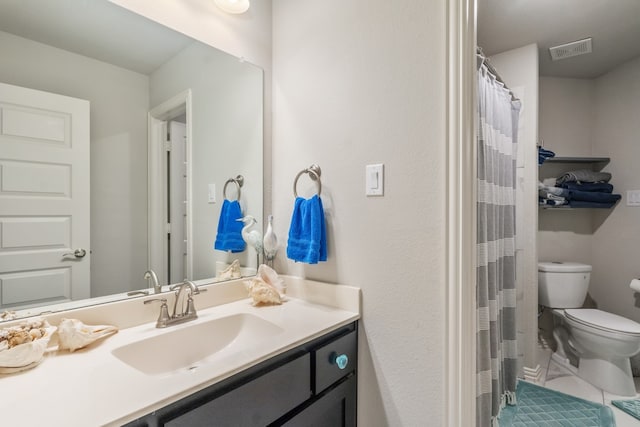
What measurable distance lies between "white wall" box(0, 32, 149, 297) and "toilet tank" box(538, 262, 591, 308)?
266 centimetres

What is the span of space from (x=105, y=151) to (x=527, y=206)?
2.41m

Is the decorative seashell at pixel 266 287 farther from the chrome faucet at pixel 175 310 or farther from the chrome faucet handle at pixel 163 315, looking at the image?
→ the chrome faucet handle at pixel 163 315

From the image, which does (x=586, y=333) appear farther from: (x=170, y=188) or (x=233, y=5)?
(x=233, y=5)

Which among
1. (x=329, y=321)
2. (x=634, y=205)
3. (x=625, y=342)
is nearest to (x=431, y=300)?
(x=329, y=321)

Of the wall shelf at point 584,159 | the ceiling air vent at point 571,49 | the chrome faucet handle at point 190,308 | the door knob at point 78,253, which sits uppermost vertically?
the ceiling air vent at point 571,49

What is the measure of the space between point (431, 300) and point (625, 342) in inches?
69.6

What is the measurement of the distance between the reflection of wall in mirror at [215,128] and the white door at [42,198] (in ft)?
1.04

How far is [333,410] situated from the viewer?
1037 mm

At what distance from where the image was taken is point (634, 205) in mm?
2305

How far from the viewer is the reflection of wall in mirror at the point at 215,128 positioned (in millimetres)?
1226

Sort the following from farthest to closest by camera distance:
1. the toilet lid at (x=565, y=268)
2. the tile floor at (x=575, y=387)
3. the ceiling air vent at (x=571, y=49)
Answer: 1. the toilet lid at (x=565, y=268)
2. the ceiling air vent at (x=571, y=49)
3. the tile floor at (x=575, y=387)

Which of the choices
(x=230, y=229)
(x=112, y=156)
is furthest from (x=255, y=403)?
(x=112, y=156)

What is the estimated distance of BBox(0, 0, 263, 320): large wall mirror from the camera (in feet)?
2.85

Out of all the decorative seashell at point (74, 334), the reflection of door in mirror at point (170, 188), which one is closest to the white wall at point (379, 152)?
the reflection of door in mirror at point (170, 188)
